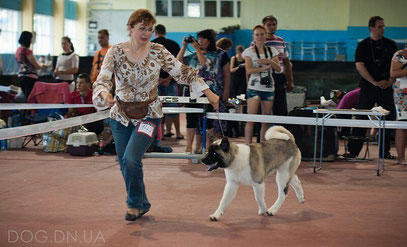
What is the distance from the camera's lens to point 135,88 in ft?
13.1

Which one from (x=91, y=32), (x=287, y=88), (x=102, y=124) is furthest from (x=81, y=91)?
(x=91, y=32)

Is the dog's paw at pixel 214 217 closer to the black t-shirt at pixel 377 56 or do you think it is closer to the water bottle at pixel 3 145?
the black t-shirt at pixel 377 56

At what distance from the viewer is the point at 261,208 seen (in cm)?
441

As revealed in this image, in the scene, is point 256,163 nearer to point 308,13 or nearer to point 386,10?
point 386,10

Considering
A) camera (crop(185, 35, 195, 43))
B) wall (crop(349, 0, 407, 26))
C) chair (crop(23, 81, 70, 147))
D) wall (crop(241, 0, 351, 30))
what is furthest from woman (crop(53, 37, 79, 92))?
wall (crop(349, 0, 407, 26))

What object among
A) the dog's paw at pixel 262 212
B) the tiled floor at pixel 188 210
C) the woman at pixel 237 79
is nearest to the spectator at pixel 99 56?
the tiled floor at pixel 188 210

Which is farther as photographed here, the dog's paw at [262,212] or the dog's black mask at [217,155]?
the dog's paw at [262,212]

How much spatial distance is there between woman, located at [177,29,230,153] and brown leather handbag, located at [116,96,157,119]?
3.26 metres

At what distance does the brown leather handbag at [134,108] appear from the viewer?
13.0 feet

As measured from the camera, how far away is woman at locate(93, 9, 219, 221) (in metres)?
3.93

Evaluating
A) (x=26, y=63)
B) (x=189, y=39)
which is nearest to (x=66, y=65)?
(x=26, y=63)

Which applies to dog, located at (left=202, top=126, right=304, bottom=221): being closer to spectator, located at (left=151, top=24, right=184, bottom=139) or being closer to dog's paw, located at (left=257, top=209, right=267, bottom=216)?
dog's paw, located at (left=257, top=209, right=267, bottom=216)

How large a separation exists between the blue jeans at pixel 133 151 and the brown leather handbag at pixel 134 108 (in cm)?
7

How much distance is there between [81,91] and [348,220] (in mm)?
5641
